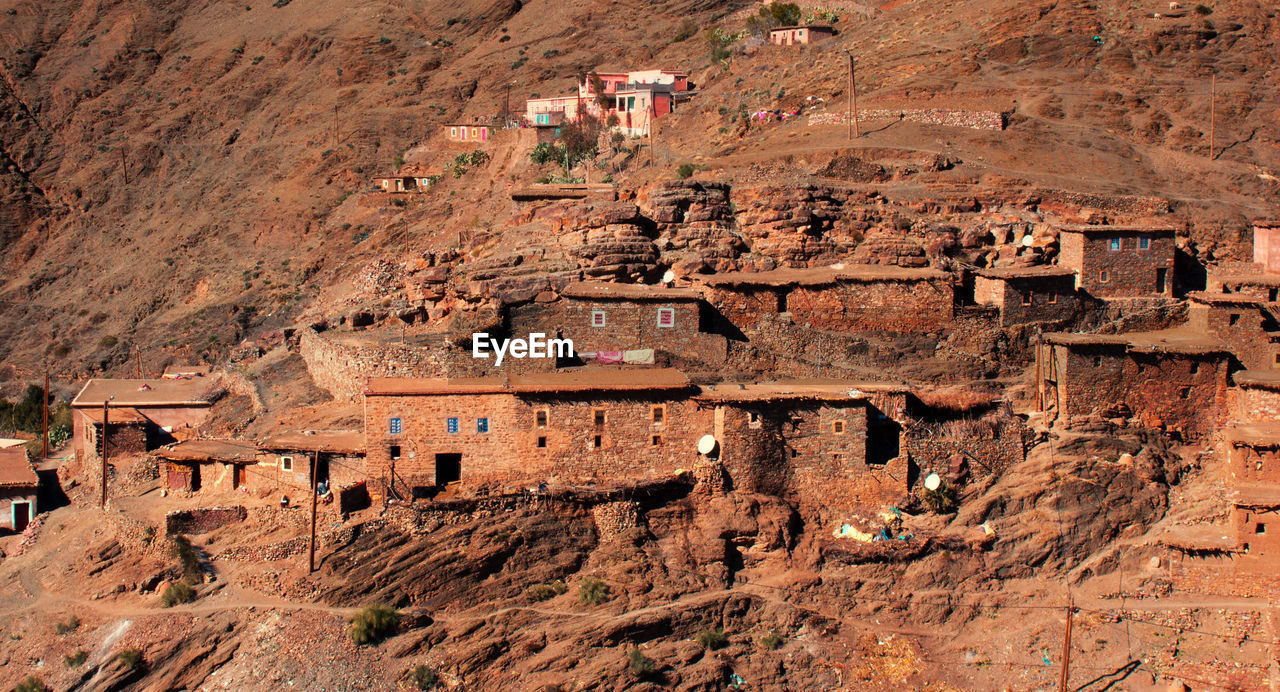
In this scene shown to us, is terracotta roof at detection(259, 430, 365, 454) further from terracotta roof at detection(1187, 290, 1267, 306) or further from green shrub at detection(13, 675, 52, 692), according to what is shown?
terracotta roof at detection(1187, 290, 1267, 306)

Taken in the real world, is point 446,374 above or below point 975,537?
above

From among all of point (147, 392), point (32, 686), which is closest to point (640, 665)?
point (32, 686)

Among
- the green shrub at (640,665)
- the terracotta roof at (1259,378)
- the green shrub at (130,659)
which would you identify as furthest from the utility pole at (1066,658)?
the green shrub at (130,659)

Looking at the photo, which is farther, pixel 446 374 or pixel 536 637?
pixel 446 374

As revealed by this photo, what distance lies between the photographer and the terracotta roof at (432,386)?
29484 millimetres

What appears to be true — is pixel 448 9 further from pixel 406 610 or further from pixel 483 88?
pixel 406 610

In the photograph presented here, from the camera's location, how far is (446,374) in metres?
32.6

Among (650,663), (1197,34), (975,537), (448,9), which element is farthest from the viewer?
(448,9)

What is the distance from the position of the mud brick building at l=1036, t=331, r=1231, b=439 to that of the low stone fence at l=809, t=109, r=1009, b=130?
15.4 metres

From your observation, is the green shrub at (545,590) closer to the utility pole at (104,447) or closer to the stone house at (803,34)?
the utility pole at (104,447)

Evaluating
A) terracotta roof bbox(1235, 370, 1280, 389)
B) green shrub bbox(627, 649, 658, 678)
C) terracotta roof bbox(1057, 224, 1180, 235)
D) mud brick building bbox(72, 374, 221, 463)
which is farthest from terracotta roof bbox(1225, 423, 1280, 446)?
mud brick building bbox(72, 374, 221, 463)

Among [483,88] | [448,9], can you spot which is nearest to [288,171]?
[483,88]

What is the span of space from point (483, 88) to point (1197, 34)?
39234 millimetres

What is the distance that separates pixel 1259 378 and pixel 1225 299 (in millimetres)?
3024
